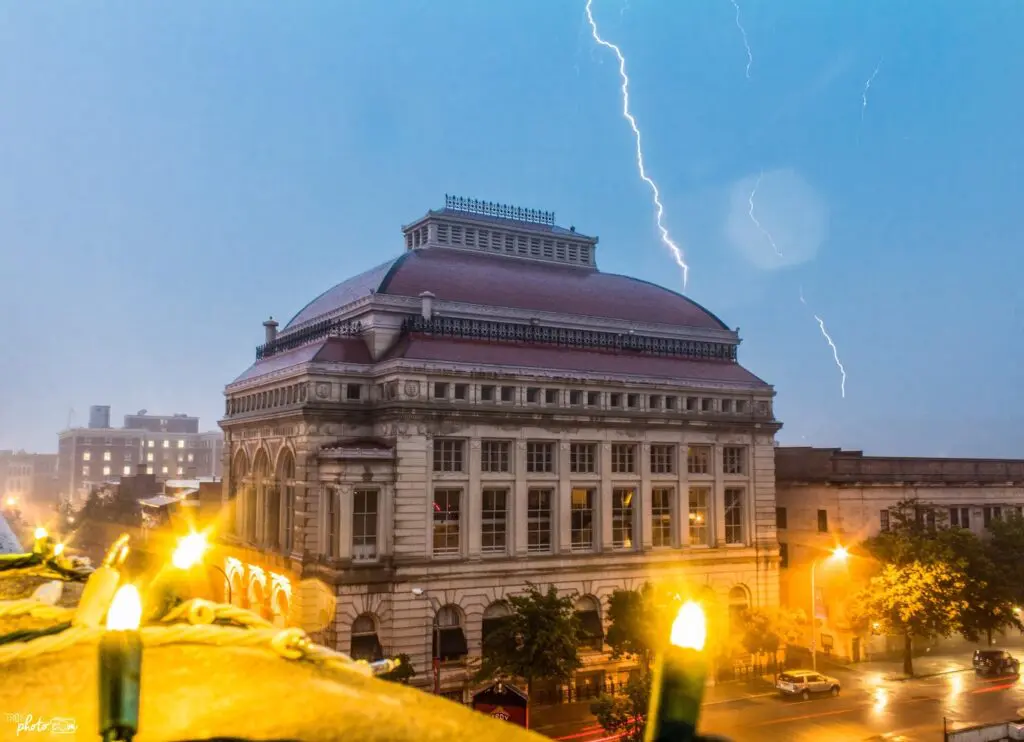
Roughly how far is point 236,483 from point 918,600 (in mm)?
48358

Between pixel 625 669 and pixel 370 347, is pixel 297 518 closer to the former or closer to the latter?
pixel 370 347

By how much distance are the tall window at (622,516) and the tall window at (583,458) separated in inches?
88.4

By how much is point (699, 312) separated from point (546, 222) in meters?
15.2

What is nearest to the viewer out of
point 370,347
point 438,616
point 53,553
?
point 53,553

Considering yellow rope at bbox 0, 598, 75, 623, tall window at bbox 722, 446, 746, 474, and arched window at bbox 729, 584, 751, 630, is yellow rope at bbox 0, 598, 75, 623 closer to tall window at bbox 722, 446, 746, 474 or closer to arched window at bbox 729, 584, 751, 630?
arched window at bbox 729, 584, 751, 630

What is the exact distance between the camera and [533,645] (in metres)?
43.2

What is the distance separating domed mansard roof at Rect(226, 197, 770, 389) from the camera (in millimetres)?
55844

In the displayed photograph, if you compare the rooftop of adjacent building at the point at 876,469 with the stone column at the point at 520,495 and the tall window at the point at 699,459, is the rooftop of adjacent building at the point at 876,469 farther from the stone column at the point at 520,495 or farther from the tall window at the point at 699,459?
the stone column at the point at 520,495

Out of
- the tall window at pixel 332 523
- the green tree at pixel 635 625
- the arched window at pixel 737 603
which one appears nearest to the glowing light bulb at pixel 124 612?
the tall window at pixel 332 523

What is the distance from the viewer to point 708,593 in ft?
189

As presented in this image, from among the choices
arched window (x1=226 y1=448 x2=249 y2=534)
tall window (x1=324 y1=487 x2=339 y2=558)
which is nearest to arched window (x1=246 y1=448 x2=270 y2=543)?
arched window (x1=226 y1=448 x2=249 y2=534)

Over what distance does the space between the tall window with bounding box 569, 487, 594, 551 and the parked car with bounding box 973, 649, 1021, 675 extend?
85.9 feet

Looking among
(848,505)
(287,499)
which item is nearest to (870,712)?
(848,505)

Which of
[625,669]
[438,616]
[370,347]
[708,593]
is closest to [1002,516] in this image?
[708,593]
